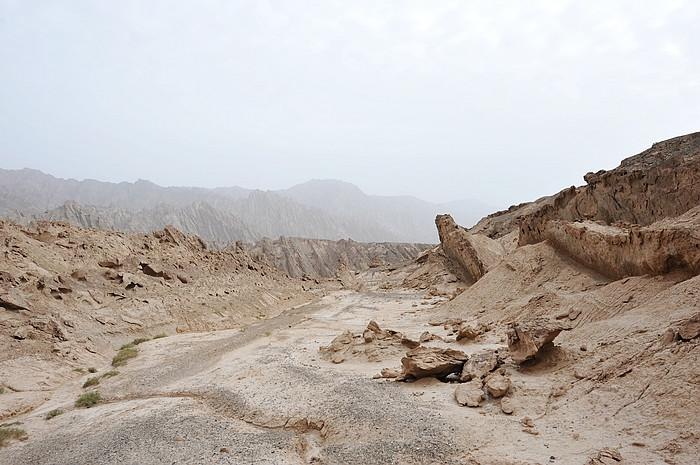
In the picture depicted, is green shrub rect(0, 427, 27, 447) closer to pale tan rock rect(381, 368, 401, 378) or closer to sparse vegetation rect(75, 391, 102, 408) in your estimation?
sparse vegetation rect(75, 391, 102, 408)

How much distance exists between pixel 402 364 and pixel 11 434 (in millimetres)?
8310

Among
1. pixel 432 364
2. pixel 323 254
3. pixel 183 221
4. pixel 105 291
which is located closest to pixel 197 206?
pixel 183 221

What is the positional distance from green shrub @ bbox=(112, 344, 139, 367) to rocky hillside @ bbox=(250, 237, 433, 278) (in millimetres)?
49432

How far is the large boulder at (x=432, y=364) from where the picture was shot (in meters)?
8.10

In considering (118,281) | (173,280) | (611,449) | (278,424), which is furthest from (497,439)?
(173,280)

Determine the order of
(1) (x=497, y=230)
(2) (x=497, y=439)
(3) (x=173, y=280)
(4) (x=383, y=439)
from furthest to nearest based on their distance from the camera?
(1) (x=497, y=230) < (3) (x=173, y=280) < (4) (x=383, y=439) < (2) (x=497, y=439)

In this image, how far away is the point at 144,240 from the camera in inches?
1035

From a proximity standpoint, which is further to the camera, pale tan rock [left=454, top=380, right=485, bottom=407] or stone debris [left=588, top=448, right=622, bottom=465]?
pale tan rock [left=454, top=380, right=485, bottom=407]

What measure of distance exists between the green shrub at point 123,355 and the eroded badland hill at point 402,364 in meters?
0.13

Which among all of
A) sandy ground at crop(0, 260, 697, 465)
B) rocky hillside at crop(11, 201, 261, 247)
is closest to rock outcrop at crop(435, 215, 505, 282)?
sandy ground at crop(0, 260, 697, 465)

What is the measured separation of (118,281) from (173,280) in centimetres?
Answer: 340

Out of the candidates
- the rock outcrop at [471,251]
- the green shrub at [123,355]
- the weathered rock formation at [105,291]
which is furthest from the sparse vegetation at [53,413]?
the rock outcrop at [471,251]

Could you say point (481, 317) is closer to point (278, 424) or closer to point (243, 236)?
point (278, 424)

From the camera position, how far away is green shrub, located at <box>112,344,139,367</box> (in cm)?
1373
